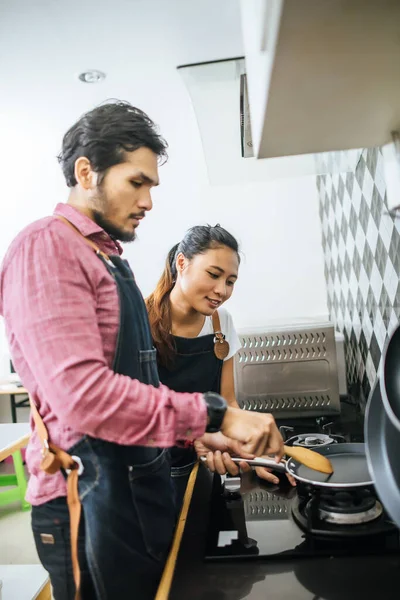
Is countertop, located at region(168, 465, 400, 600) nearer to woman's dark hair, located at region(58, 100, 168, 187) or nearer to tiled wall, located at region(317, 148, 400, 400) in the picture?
tiled wall, located at region(317, 148, 400, 400)

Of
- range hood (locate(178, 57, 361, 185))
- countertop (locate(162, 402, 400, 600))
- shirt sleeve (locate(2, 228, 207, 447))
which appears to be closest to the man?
shirt sleeve (locate(2, 228, 207, 447))

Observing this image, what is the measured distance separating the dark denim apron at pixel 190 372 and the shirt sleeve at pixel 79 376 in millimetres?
693

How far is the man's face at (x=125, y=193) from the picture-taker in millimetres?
792

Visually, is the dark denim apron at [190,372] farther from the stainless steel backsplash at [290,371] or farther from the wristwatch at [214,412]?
the wristwatch at [214,412]

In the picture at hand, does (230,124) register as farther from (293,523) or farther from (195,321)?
(293,523)

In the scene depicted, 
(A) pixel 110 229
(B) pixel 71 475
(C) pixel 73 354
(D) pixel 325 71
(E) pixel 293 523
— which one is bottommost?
(E) pixel 293 523

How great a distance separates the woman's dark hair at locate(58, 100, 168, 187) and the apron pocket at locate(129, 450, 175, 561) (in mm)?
525

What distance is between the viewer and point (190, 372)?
136cm

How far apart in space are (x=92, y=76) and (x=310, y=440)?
1629 mm

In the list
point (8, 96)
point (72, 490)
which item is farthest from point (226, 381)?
point (8, 96)

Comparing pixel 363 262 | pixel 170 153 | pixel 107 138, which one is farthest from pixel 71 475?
pixel 170 153

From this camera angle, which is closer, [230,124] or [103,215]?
[103,215]

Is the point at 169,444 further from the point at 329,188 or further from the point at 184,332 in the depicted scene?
the point at 329,188

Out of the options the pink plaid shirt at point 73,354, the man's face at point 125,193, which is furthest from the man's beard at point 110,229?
the pink plaid shirt at point 73,354
